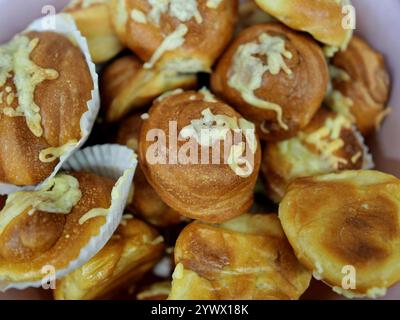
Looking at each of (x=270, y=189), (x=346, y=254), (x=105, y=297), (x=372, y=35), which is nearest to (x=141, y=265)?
(x=105, y=297)

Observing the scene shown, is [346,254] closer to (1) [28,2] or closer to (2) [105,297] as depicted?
(2) [105,297]

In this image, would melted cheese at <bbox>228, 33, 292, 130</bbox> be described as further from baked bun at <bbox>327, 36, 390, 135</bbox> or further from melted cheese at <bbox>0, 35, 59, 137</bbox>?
melted cheese at <bbox>0, 35, 59, 137</bbox>

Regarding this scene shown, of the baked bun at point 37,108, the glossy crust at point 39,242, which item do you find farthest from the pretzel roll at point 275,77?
the glossy crust at point 39,242

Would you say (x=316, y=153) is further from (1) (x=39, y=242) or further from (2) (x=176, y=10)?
(1) (x=39, y=242)

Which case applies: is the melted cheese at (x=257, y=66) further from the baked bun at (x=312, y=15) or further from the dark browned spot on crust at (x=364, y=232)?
the dark browned spot on crust at (x=364, y=232)

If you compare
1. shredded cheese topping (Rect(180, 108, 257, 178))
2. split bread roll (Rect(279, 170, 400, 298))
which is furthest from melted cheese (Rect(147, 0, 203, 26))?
split bread roll (Rect(279, 170, 400, 298))

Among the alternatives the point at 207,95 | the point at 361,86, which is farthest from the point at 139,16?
the point at 361,86
